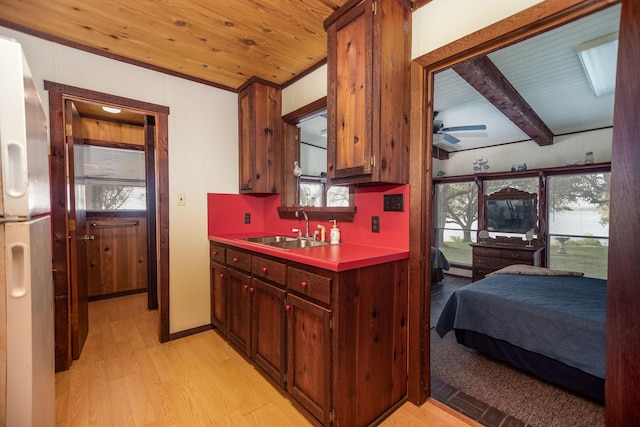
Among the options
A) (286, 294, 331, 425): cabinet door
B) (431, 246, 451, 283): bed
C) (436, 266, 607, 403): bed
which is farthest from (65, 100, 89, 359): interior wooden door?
(431, 246, 451, 283): bed

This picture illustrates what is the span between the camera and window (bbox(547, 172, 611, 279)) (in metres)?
3.99

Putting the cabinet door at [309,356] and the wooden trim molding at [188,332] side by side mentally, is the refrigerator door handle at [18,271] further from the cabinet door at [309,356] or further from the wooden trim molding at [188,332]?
the wooden trim molding at [188,332]

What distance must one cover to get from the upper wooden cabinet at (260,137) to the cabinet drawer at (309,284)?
50.9 inches

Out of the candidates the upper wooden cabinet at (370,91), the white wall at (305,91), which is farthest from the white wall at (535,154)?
the white wall at (305,91)

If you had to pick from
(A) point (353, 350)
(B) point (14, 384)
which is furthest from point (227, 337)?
(B) point (14, 384)

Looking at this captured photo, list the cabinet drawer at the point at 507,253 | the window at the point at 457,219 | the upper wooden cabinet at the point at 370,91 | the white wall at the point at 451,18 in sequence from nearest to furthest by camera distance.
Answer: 1. the white wall at the point at 451,18
2. the upper wooden cabinet at the point at 370,91
3. the cabinet drawer at the point at 507,253
4. the window at the point at 457,219

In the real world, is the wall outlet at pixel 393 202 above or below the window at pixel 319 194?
below

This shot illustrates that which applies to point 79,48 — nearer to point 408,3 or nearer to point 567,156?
point 408,3

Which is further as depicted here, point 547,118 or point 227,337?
point 547,118

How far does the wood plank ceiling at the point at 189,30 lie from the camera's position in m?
1.76

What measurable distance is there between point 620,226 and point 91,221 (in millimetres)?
4835

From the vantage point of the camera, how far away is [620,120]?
94 centimetres

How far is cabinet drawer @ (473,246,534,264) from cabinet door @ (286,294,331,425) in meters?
4.10

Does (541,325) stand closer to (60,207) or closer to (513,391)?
(513,391)
